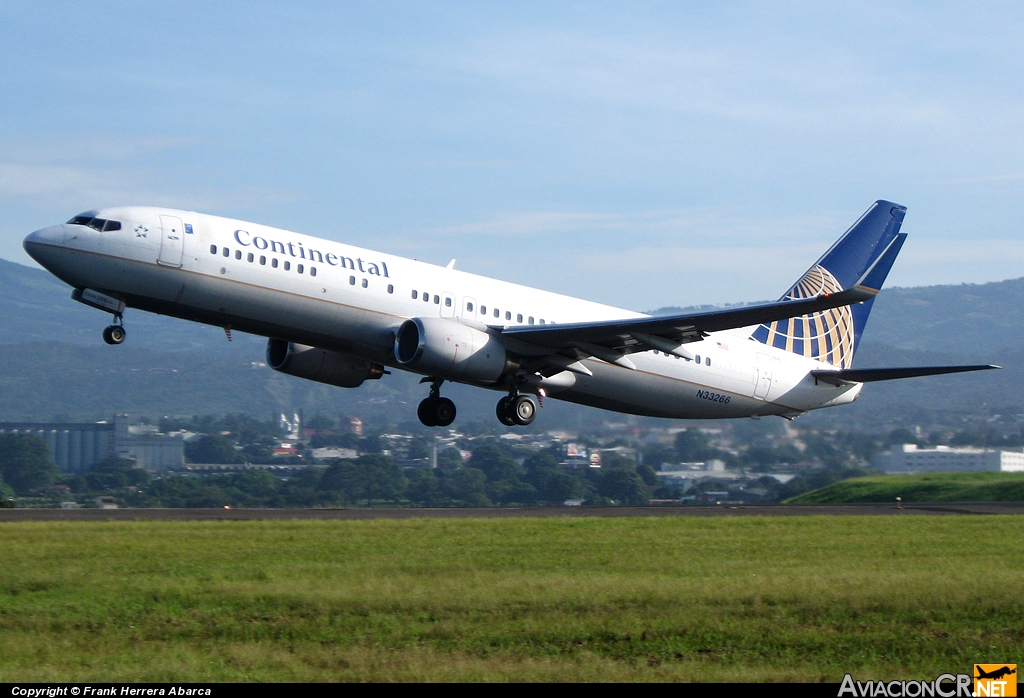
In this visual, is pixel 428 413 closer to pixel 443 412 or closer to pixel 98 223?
pixel 443 412

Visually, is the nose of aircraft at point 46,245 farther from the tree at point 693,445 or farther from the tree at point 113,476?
the tree at point 113,476


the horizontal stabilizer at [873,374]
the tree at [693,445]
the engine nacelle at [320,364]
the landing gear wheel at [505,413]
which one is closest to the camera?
the landing gear wheel at [505,413]

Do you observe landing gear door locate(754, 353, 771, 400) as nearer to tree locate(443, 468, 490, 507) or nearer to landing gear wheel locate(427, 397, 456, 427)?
landing gear wheel locate(427, 397, 456, 427)

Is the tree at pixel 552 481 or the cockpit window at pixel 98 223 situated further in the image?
the tree at pixel 552 481

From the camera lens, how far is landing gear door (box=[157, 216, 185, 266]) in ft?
83.7

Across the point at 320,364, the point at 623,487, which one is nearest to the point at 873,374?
the point at 320,364

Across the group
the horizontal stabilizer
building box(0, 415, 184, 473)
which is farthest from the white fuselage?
building box(0, 415, 184, 473)

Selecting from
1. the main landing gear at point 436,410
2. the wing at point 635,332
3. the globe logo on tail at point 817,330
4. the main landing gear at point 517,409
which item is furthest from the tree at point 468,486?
the wing at point 635,332

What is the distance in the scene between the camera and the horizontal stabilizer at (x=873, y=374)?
30.9 metres

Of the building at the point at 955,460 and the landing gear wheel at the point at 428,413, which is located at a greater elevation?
the landing gear wheel at the point at 428,413

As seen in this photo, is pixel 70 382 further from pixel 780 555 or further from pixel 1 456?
pixel 780 555

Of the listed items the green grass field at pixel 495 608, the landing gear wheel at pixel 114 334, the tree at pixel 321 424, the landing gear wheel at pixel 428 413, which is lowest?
the green grass field at pixel 495 608

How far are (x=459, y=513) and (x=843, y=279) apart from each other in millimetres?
15098

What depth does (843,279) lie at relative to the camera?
38.4 m
